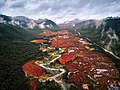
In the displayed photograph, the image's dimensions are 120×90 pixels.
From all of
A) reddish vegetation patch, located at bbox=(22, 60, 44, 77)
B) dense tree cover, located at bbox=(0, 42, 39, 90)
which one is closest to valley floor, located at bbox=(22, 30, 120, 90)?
reddish vegetation patch, located at bbox=(22, 60, 44, 77)

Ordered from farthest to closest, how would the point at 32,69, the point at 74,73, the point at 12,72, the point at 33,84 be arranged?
the point at 32,69, the point at 74,73, the point at 12,72, the point at 33,84

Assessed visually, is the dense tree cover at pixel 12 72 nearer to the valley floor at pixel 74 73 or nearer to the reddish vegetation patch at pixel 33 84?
the reddish vegetation patch at pixel 33 84

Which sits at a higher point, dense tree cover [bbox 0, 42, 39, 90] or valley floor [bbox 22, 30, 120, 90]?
dense tree cover [bbox 0, 42, 39, 90]

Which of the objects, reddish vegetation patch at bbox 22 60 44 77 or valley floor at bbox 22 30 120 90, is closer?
valley floor at bbox 22 30 120 90

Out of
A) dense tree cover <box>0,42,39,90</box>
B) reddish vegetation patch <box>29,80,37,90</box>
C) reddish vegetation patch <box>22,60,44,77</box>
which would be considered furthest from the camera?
reddish vegetation patch <box>22,60,44,77</box>

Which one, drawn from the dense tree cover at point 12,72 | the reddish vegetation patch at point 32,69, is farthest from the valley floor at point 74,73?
the dense tree cover at point 12,72

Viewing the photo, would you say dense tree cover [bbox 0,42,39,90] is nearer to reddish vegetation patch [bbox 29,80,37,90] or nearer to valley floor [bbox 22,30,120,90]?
reddish vegetation patch [bbox 29,80,37,90]

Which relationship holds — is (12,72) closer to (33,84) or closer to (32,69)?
(32,69)

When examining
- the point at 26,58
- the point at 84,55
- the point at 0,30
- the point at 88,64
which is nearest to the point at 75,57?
the point at 84,55

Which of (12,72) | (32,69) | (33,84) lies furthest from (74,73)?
(12,72)

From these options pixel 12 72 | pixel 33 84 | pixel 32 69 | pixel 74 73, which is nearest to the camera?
pixel 33 84
